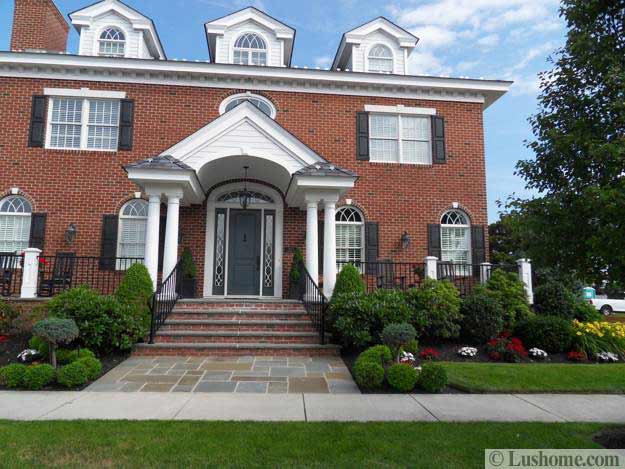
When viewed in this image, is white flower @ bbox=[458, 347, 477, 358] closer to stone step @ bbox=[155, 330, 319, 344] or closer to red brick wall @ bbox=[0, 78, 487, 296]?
stone step @ bbox=[155, 330, 319, 344]

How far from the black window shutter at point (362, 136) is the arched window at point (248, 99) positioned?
2492 mm

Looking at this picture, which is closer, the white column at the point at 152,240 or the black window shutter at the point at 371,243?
the white column at the point at 152,240

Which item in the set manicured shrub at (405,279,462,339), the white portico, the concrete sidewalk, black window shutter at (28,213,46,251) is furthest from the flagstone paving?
black window shutter at (28,213,46,251)

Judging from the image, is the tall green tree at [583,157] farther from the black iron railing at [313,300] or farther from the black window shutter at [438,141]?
the black window shutter at [438,141]

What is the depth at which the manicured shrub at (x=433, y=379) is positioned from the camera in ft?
19.8

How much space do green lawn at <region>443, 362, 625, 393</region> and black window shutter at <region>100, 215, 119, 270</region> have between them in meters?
8.58

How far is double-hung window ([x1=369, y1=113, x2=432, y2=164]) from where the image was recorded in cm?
1291

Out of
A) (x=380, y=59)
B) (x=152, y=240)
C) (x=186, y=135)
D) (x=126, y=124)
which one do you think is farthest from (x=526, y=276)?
(x=126, y=124)

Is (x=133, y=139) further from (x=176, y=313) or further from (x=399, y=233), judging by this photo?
(x=399, y=233)

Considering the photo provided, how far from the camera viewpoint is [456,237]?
12680mm

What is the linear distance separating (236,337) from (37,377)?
3493 mm

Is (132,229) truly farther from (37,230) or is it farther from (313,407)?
(313,407)

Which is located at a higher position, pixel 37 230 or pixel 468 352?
pixel 37 230

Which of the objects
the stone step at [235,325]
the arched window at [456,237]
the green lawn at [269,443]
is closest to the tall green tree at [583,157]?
the green lawn at [269,443]
